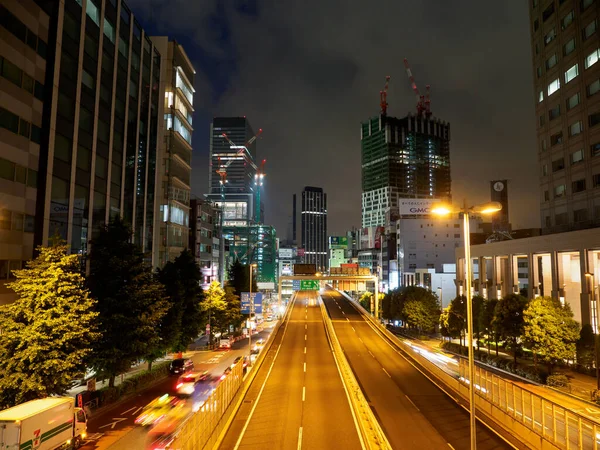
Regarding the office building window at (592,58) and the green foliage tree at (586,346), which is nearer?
the green foliage tree at (586,346)

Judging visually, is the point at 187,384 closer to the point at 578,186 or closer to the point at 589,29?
the point at 578,186

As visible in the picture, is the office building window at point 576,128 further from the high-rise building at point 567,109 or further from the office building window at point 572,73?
the office building window at point 572,73

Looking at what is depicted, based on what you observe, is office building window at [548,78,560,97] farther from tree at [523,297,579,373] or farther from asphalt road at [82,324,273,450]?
asphalt road at [82,324,273,450]

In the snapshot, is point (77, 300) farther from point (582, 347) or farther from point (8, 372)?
point (582, 347)

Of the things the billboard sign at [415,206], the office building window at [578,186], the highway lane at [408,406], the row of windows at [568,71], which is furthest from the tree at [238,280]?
the billboard sign at [415,206]

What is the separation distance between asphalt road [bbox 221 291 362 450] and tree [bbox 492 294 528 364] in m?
19.6

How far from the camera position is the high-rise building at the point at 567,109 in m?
50.8

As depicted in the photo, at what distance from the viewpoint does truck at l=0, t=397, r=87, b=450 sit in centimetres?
1669

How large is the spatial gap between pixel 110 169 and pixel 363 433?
117 feet

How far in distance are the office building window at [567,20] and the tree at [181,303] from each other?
196 ft

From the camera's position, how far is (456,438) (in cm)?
2058

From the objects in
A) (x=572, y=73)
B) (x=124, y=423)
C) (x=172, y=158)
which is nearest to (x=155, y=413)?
(x=124, y=423)

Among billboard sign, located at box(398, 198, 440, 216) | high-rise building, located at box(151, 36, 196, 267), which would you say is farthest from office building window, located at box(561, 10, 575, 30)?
billboard sign, located at box(398, 198, 440, 216)

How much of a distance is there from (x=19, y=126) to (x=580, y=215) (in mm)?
62004
